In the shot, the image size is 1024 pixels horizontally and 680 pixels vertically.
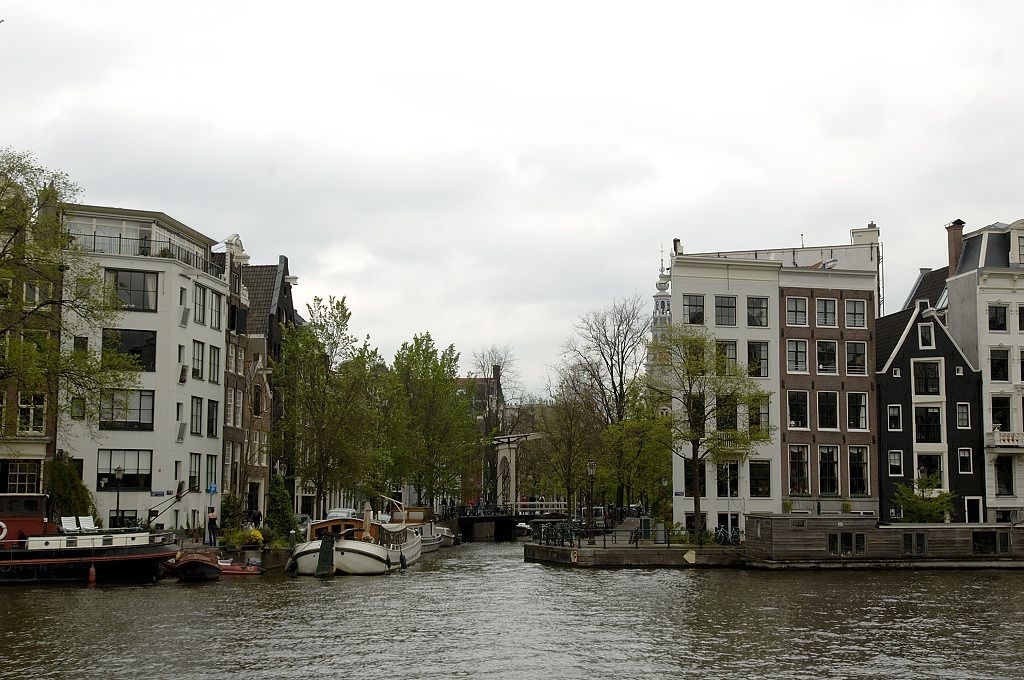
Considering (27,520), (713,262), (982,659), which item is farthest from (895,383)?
(27,520)

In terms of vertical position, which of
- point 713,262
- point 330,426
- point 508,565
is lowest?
point 508,565

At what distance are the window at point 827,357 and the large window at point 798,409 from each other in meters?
2.00

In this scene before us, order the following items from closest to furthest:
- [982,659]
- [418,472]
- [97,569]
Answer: [982,659], [97,569], [418,472]

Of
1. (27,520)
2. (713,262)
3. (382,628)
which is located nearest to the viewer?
(382,628)

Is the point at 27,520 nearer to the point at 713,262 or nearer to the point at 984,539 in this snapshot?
the point at 713,262

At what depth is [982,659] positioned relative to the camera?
2855cm

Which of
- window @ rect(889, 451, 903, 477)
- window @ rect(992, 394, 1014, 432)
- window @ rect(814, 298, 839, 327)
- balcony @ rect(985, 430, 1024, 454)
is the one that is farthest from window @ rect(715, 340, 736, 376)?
window @ rect(992, 394, 1014, 432)

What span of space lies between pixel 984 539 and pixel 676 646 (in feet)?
110

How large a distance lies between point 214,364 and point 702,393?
95.0ft

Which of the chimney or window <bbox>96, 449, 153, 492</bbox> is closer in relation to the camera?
window <bbox>96, 449, 153, 492</bbox>

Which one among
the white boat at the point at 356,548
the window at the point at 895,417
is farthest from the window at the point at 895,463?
the white boat at the point at 356,548

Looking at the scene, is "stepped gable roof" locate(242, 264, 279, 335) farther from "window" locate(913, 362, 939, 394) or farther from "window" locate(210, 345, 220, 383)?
"window" locate(913, 362, 939, 394)

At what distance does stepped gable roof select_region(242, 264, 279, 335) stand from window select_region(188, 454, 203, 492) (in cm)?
1578

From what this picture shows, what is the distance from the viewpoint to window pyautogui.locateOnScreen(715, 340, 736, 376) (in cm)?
6199
